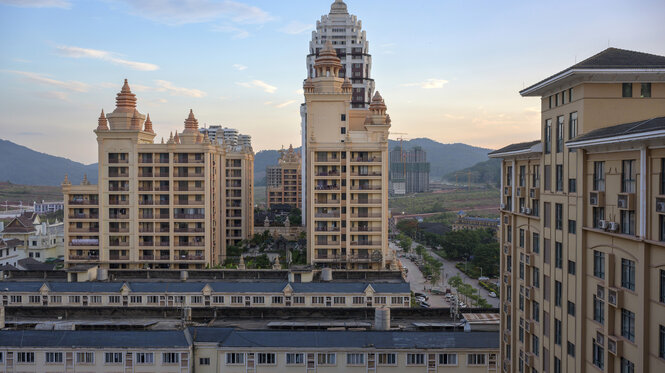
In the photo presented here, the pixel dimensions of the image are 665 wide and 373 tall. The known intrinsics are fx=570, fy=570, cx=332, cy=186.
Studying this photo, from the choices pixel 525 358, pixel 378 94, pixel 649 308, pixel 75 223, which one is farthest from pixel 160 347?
pixel 378 94

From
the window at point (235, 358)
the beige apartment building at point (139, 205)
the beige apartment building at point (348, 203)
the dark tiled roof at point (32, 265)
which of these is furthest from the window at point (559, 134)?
the dark tiled roof at point (32, 265)

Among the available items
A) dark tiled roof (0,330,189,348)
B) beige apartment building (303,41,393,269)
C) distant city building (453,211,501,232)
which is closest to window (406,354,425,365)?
dark tiled roof (0,330,189,348)

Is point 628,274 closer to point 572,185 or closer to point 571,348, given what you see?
point 572,185

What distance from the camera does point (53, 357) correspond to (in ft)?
72.9

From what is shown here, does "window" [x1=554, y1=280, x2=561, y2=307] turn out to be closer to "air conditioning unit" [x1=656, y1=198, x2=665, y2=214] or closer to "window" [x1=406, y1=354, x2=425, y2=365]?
"air conditioning unit" [x1=656, y1=198, x2=665, y2=214]

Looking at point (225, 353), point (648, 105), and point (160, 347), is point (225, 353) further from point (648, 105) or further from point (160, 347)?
point (648, 105)

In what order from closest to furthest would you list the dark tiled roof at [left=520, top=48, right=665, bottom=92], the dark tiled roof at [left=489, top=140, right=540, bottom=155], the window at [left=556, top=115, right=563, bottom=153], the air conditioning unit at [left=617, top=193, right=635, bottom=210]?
the air conditioning unit at [left=617, top=193, right=635, bottom=210] → the dark tiled roof at [left=520, top=48, right=665, bottom=92] → the window at [left=556, top=115, right=563, bottom=153] → the dark tiled roof at [left=489, top=140, right=540, bottom=155]

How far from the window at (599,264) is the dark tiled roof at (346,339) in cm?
899

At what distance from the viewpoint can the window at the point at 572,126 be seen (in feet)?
50.6

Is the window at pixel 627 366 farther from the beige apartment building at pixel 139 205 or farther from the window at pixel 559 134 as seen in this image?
the beige apartment building at pixel 139 205

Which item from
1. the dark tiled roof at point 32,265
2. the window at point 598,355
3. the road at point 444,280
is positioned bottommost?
the road at point 444,280

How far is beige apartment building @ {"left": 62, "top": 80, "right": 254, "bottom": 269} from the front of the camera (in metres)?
48.5

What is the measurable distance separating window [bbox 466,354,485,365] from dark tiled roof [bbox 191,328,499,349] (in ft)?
1.22

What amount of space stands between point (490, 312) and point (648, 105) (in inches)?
634
